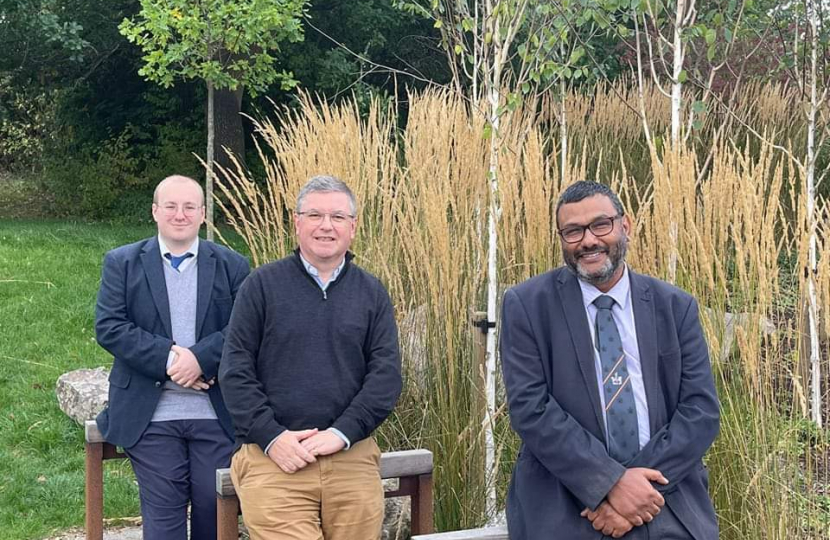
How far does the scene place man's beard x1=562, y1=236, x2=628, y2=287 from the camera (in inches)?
85.8

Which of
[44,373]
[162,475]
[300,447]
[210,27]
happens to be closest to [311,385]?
[300,447]

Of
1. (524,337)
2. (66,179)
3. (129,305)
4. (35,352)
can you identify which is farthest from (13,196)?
(524,337)

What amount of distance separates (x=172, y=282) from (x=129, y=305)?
150 millimetres

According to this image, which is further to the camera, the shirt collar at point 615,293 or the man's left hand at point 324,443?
the man's left hand at point 324,443

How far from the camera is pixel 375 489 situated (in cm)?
254

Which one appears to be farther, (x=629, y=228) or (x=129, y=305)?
(x=129, y=305)

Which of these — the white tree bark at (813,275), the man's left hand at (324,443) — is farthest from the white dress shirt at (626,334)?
the man's left hand at (324,443)

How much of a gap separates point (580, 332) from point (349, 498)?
0.80m

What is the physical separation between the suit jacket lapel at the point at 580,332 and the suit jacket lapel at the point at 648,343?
0.12m

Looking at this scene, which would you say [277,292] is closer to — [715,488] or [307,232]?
[307,232]

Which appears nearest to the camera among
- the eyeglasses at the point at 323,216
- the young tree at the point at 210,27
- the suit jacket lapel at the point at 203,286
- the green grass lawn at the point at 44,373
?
the eyeglasses at the point at 323,216

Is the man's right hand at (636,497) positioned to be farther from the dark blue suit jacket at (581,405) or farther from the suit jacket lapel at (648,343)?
the suit jacket lapel at (648,343)

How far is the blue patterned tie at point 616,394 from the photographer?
2113mm

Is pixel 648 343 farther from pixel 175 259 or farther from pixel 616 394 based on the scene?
pixel 175 259
